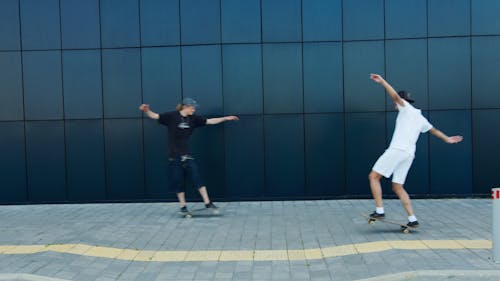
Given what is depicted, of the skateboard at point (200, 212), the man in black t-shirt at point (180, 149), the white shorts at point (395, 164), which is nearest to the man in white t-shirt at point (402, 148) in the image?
the white shorts at point (395, 164)

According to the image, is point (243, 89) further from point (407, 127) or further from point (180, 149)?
point (407, 127)

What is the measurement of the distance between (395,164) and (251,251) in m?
2.28

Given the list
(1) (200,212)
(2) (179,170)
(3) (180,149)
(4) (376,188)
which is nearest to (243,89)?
(3) (180,149)

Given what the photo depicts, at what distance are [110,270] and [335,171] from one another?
5109 millimetres

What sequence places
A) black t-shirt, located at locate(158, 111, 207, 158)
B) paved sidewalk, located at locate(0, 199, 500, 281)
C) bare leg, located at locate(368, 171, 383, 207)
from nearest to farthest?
paved sidewalk, located at locate(0, 199, 500, 281) → bare leg, located at locate(368, 171, 383, 207) → black t-shirt, located at locate(158, 111, 207, 158)

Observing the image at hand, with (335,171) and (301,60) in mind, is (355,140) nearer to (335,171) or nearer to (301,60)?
(335,171)

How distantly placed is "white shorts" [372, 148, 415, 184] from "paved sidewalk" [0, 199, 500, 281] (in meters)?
0.83

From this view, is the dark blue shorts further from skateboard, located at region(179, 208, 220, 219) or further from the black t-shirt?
skateboard, located at region(179, 208, 220, 219)

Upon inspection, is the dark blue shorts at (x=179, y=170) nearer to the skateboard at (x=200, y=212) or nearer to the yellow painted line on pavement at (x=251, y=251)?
the skateboard at (x=200, y=212)

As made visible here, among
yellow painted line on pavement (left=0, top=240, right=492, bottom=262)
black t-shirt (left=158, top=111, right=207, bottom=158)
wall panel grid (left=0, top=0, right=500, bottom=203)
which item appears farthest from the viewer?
wall panel grid (left=0, top=0, right=500, bottom=203)

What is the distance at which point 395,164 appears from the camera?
613 cm

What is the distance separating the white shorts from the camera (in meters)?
6.12

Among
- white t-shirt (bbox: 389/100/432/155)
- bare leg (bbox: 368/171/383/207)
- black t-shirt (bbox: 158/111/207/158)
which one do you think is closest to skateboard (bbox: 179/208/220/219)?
black t-shirt (bbox: 158/111/207/158)

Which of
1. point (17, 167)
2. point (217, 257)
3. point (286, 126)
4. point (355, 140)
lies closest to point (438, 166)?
point (355, 140)
